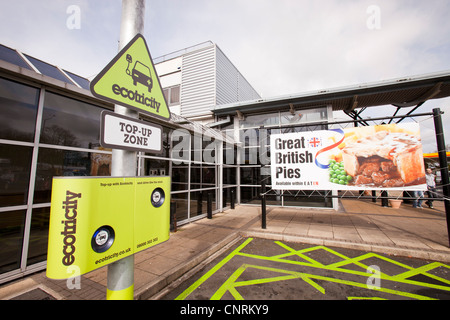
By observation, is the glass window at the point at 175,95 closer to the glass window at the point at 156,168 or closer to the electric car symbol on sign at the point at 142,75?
the glass window at the point at 156,168

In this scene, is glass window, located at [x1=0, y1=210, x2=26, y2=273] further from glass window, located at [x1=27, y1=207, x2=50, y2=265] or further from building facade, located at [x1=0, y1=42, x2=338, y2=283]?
glass window, located at [x1=27, y1=207, x2=50, y2=265]

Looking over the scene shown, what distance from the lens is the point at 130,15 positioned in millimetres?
1839

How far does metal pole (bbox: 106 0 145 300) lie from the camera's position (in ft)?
5.32

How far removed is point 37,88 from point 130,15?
11.8ft

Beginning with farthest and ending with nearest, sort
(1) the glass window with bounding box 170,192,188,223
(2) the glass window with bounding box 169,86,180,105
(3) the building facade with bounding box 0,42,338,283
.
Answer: (2) the glass window with bounding box 169,86,180,105 → (1) the glass window with bounding box 170,192,188,223 → (3) the building facade with bounding box 0,42,338,283

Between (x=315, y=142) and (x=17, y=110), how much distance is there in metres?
7.75

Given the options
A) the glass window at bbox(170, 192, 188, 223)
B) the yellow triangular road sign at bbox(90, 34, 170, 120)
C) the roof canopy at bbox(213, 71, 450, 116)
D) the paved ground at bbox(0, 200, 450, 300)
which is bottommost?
the paved ground at bbox(0, 200, 450, 300)

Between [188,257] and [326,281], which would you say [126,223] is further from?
[326,281]

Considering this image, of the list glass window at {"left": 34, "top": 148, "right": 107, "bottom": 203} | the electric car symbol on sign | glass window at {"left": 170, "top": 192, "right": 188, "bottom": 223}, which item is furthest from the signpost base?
glass window at {"left": 170, "top": 192, "right": 188, "bottom": 223}

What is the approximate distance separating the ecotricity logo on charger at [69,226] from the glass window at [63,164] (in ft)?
14.8

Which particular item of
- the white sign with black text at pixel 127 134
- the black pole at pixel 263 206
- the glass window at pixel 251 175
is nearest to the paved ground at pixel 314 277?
the black pole at pixel 263 206

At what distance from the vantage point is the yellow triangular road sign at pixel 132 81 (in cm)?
155

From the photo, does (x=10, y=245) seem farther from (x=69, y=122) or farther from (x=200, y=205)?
(x=200, y=205)
